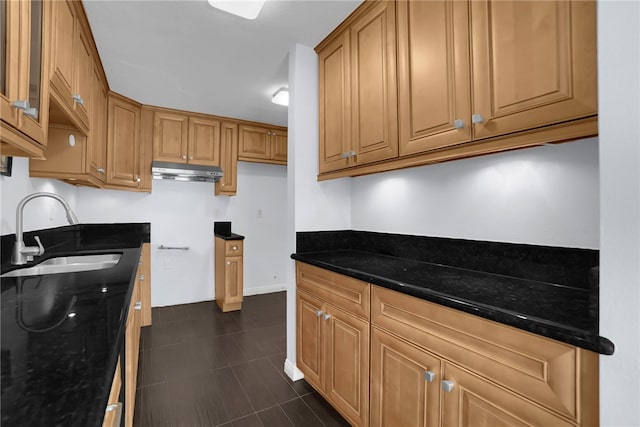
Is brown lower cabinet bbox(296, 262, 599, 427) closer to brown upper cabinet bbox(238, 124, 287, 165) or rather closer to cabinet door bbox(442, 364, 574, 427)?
cabinet door bbox(442, 364, 574, 427)

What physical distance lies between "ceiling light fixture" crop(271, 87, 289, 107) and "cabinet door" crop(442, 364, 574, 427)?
2.58 m

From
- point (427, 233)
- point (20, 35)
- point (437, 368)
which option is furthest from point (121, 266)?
point (427, 233)

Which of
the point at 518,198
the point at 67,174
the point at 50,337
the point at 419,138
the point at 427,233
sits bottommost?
the point at 50,337

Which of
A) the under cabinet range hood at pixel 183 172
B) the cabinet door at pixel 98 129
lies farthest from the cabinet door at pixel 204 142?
the cabinet door at pixel 98 129

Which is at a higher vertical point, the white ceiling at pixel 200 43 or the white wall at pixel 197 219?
the white ceiling at pixel 200 43

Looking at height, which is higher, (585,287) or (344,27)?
(344,27)

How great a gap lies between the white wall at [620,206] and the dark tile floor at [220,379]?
4.46 feet

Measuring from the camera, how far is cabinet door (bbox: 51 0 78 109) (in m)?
1.27

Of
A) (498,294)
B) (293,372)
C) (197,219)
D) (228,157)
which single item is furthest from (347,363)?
(197,219)

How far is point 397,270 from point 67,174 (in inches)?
83.2

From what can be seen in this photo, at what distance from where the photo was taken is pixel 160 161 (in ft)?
10.8

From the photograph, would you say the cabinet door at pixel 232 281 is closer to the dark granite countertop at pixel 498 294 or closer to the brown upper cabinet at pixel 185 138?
the brown upper cabinet at pixel 185 138

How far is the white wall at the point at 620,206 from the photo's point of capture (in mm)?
669

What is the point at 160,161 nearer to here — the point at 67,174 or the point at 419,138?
the point at 67,174
